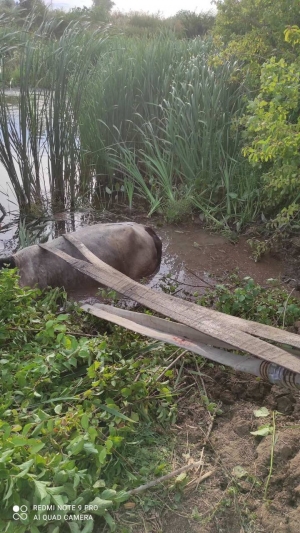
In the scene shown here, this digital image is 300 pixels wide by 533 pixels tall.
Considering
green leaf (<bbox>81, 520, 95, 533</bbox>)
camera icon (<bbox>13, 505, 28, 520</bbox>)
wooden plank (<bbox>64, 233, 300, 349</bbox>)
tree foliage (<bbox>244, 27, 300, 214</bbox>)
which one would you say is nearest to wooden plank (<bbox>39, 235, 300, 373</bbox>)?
wooden plank (<bbox>64, 233, 300, 349</bbox>)

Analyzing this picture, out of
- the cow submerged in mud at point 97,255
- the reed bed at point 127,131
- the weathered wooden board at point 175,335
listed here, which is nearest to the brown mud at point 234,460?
the weathered wooden board at point 175,335

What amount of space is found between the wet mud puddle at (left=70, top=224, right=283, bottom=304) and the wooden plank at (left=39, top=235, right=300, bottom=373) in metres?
0.93

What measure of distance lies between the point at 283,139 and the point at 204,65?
2.53 meters

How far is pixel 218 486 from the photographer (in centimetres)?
187

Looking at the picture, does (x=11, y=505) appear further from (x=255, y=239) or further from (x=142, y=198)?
(x=142, y=198)

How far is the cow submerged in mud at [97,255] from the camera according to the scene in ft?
12.6

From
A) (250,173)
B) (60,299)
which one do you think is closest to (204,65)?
(250,173)

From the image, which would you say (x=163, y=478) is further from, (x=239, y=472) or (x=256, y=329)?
(x=256, y=329)

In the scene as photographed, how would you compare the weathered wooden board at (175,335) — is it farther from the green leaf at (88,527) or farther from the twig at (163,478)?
the green leaf at (88,527)

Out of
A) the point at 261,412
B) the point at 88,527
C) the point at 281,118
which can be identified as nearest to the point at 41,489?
the point at 88,527

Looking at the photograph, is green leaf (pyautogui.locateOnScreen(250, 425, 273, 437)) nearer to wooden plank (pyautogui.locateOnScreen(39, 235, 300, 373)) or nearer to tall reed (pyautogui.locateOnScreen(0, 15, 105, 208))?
wooden plank (pyautogui.locateOnScreen(39, 235, 300, 373))

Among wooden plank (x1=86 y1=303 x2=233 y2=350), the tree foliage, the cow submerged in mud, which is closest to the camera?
wooden plank (x1=86 y1=303 x2=233 y2=350)

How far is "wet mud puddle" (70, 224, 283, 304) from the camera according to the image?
413cm

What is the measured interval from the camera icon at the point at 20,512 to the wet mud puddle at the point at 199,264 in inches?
95.7
